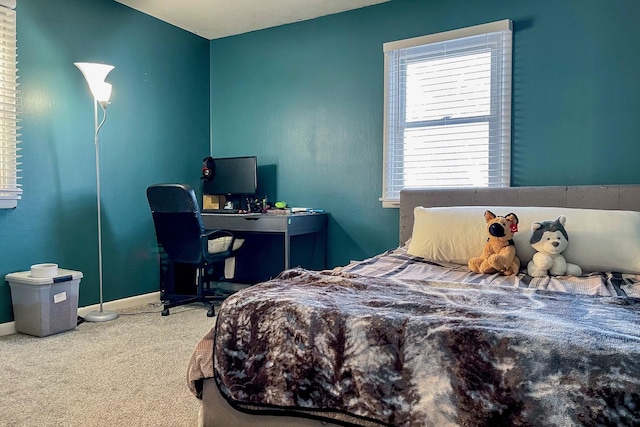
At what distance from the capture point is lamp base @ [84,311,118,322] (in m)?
3.15

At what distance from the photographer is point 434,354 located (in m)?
1.13

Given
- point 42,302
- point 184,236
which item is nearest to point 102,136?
point 184,236

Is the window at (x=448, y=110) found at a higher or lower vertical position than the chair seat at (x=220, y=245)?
higher

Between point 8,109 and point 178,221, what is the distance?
1.28m

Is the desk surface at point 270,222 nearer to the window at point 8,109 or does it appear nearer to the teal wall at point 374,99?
the teal wall at point 374,99

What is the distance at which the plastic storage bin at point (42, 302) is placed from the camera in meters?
2.79

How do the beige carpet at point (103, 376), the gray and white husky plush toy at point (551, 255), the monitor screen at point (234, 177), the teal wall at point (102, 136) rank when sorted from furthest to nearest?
the monitor screen at point (234, 177) < the teal wall at point (102, 136) < the gray and white husky plush toy at point (551, 255) < the beige carpet at point (103, 376)

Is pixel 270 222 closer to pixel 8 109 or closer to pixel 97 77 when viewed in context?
pixel 97 77

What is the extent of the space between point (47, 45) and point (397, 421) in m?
3.31

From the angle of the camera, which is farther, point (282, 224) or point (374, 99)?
point (374, 99)

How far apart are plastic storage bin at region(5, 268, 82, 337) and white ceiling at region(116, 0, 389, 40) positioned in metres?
2.21

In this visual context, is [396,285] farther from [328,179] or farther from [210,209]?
[210,209]

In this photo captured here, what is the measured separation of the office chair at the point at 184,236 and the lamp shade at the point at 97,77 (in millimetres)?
750

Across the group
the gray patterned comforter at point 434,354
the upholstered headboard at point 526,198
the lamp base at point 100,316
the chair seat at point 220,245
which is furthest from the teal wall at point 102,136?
the gray patterned comforter at point 434,354
